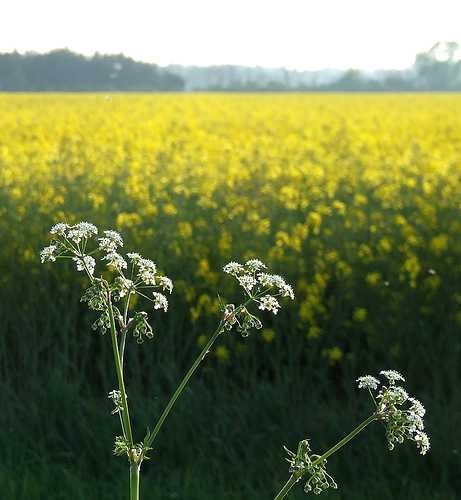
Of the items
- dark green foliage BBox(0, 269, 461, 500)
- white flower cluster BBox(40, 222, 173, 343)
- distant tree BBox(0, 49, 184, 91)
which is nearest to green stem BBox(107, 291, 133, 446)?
white flower cluster BBox(40, 222, 173, 343)

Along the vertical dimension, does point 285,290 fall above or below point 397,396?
above

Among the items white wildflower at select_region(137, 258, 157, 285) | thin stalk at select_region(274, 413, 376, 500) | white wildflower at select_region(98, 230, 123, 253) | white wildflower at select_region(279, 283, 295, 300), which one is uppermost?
white wildflower at select_region(98, 230, 123, 253)

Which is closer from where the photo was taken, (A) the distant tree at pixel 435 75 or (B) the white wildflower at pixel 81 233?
(B) the white wildflower at pixel 81 233

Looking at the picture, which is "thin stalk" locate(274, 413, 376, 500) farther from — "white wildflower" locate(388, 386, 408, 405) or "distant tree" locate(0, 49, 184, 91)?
"distant tree" locate(0, 49, 184, 91)

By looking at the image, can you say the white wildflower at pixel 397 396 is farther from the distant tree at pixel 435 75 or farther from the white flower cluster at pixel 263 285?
the distant tree at pixel 435 75

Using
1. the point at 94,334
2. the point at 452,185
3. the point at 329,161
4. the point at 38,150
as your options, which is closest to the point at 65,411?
the point at 94,334

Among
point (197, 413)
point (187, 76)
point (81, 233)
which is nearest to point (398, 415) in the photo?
point (81, 233)

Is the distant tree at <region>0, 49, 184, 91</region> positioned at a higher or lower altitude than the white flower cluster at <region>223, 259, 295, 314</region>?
lower

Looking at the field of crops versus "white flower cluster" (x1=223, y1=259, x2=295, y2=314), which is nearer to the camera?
"white flower cluster" (x1=223, y1=259, x2=295, y2=314)

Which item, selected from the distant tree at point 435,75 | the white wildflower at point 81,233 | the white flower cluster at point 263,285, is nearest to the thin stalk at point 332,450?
the white flower cluster at point 263,285

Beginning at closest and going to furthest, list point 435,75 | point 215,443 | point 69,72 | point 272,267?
point 215,443, point 272,267, point 69,72, point 435,75

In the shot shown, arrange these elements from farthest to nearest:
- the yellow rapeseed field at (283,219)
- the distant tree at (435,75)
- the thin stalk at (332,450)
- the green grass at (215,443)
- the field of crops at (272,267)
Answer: the distant tree at (435,75) < the yellow rapeseed field at (283,219) < the field of crops at (272,267) < the green grass at (215,443) < the thin stalk at (332,450)

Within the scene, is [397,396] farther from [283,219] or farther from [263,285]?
[283,219]

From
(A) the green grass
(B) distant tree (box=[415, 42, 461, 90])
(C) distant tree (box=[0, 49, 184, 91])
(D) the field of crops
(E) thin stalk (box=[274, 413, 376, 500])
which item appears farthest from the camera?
(B) distant tree (box=[415, 42, 461, 90])
